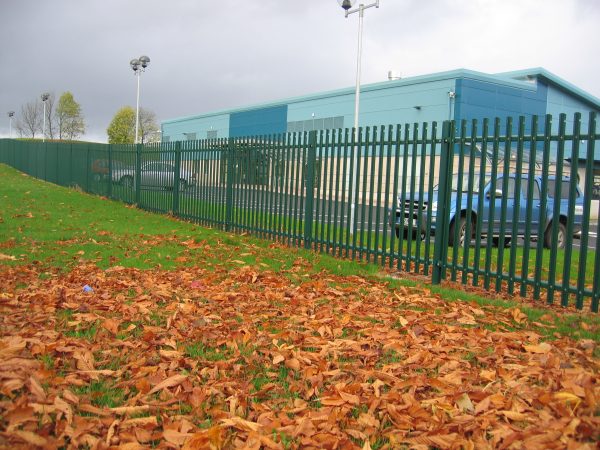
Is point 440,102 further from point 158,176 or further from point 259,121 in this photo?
point 259,121

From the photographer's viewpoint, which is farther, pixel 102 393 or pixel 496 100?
pixel 496 100

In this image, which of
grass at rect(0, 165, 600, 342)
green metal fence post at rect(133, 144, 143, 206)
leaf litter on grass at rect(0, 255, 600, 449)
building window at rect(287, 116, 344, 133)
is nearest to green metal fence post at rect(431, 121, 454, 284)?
grass at rect(0, 165, 600, 342)

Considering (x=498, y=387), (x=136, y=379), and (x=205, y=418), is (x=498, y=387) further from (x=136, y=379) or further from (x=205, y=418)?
(x=136, y=379)

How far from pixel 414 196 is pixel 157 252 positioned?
4084 millimetres

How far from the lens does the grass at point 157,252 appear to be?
5.79m

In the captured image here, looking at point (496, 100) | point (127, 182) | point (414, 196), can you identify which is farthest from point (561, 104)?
point (414, 196)

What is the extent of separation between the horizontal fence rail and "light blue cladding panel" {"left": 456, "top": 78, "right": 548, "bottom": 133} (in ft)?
47.6

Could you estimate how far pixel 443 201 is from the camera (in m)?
7.39

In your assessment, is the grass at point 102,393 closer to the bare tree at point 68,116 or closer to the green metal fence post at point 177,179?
the green metal fence post at point 177,179

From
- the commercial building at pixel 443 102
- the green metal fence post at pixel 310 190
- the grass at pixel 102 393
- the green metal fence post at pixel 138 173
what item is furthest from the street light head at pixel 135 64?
the grass at pixel 102 393

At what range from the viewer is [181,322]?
16.4 feet

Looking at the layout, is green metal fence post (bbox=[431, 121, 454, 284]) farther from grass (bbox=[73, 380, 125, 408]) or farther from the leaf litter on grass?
grass (bbox=[73, 380, 125, 408])

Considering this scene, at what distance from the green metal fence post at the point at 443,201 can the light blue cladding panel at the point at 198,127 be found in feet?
134

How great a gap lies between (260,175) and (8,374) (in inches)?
324
